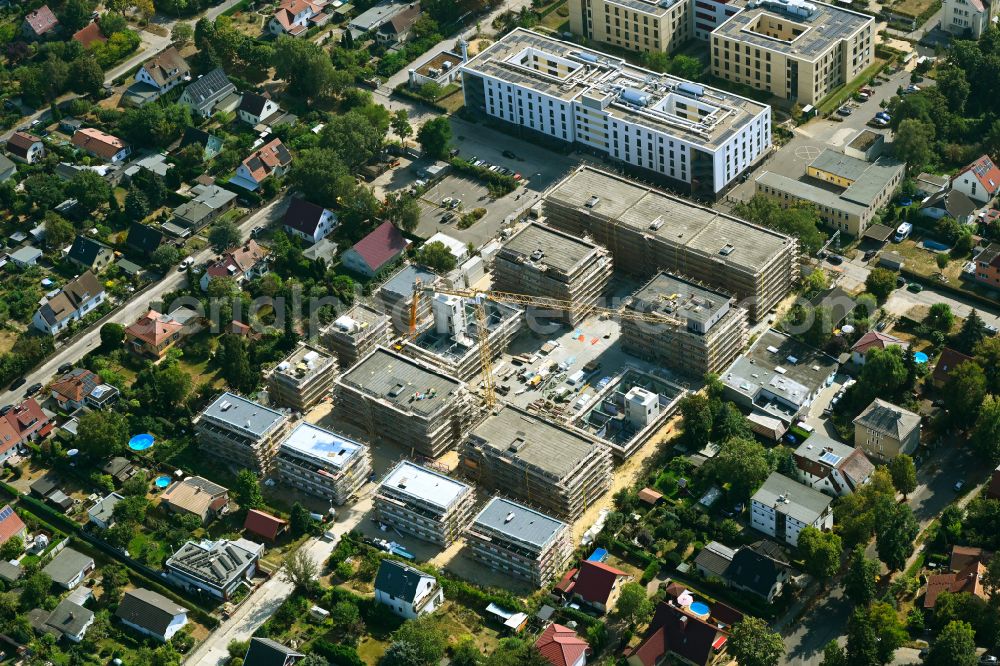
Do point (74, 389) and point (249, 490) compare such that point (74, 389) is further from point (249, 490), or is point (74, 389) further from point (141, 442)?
point (249, 490)

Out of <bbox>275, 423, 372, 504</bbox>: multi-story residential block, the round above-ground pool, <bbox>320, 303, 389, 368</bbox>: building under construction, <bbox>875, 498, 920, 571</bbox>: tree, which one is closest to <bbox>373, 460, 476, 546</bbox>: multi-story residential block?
<bbox>275, 423, 372, 504</bbox>: multi-story residential block

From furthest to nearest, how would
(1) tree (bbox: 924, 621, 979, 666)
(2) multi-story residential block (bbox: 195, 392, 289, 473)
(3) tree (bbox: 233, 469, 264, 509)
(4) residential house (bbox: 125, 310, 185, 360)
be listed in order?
(4) residential house (bbox: 125, 310, 185, 360), (2) multi-story residential block (bbox: 195, 392, 289, 473), (3) tree (bbox: 233, 469, 264, 509), (1) tree (bbox: 924, 621, 979, 666)

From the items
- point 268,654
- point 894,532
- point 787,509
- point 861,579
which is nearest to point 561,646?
point 268,654

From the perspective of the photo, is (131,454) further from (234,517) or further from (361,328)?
(361,328)

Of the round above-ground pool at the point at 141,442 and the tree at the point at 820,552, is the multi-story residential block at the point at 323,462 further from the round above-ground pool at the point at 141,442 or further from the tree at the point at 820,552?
the tree at the point at 820,552

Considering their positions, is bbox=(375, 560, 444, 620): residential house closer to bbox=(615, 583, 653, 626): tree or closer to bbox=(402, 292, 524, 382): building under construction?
bbox=(615, 583, 653, 626): tree

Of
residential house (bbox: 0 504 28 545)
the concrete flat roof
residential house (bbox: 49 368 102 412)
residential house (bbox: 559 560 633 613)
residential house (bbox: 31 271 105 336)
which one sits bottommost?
residential house (bbox: 559 560 633 613)

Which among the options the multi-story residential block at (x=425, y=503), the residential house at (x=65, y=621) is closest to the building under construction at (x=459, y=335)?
the multi-story residential block at (x=425, y=503)

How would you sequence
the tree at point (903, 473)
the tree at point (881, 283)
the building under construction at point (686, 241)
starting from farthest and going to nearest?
the tree at point (881, 283), the building under construction at point (686, 241), the tree at point (903, 473)
